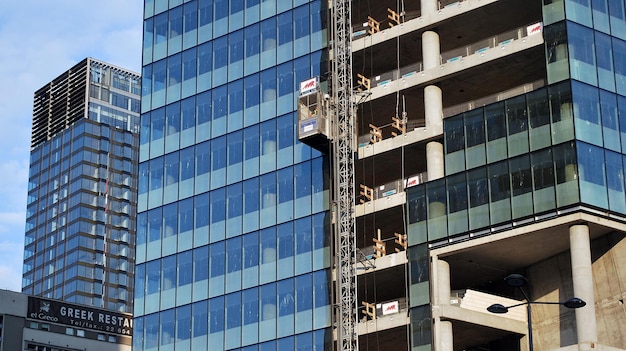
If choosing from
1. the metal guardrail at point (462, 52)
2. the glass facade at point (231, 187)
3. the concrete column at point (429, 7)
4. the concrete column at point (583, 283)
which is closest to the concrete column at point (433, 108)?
the metal guardrail at point (462, 52)

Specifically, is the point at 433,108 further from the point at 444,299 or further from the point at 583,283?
the point at 583,283

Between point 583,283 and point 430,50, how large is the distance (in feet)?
69.1

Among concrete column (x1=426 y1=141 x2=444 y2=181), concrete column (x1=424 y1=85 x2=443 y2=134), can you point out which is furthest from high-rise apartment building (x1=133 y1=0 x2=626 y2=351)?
concrete column (x1=424 y1=85 x2=443 y2=134)

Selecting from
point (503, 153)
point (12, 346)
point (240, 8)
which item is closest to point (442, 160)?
point (503, 153)

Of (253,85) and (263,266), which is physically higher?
(253,85)

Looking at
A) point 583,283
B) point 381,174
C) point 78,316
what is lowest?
point 583,283

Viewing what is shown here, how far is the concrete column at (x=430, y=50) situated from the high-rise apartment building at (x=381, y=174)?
0.38 ft

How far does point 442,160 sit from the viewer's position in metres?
86.1

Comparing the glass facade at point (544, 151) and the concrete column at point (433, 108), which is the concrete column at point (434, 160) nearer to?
the concrete column at point (433, 108)

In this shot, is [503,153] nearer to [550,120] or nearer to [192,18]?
[550,120]

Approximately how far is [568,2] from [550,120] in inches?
312

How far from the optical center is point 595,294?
79000mm

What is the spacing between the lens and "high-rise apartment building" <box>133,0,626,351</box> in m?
79.2

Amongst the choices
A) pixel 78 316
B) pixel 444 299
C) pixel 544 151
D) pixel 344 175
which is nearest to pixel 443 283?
pixel 444 299
